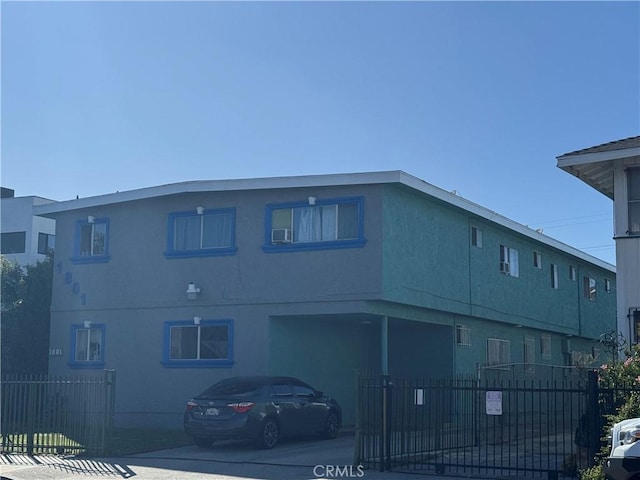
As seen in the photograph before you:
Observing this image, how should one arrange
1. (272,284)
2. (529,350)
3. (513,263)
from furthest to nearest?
1. (529,350)
2. (513,263)
3. (272,284)

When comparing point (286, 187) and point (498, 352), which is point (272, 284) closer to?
point (286, 187)

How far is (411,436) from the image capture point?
15891 mm

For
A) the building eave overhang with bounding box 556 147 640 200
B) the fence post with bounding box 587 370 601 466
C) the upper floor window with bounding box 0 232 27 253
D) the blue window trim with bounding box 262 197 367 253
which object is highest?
the upper floor window with bounding box 0 232 27 253

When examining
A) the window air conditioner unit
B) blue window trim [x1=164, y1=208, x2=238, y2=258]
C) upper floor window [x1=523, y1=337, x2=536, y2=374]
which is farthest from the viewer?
upper floor window [x1=523, y1=337, x2=536, y2=374]

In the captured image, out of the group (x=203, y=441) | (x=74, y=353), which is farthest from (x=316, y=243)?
(x=74, y=353)

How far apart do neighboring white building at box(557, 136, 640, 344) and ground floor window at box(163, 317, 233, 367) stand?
9202 millimetres

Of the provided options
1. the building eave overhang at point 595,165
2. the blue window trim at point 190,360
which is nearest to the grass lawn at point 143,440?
the blue window trim at point 190,360

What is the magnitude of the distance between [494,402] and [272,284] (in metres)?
9.13

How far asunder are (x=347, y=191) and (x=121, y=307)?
23.1 ft

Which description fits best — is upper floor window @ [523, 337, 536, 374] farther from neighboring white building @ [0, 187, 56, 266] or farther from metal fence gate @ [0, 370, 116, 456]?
neighboring white building @ [0, 187, 56, 266]

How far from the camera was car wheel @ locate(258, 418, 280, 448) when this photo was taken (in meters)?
17.7

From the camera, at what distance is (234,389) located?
18.3 m

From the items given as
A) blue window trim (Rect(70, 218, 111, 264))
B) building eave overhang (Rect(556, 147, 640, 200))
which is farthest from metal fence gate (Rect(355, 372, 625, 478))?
blue window trim (Rect(70, 218, 111, 264))

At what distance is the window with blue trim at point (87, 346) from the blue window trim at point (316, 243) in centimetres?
562
